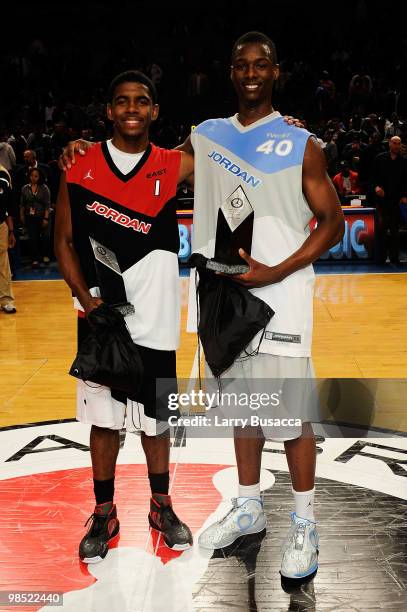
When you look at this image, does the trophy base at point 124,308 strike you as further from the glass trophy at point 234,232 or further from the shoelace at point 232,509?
the shoelace at point 232,509

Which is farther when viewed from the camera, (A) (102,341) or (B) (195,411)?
(B) (195,411)

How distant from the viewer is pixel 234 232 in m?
3.15

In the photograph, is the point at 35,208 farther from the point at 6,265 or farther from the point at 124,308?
the point at 124,308

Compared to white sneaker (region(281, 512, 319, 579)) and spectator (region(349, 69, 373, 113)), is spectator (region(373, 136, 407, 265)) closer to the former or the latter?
spectator (region(349, 69, 373, 113))

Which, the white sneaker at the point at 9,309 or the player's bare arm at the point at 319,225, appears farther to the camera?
the white sneaker at the point at 9,309

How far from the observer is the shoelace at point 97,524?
131 inches

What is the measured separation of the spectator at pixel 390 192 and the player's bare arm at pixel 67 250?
7720 mm

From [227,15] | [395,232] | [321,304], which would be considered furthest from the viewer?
[227,15]

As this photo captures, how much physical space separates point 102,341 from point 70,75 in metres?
15.6

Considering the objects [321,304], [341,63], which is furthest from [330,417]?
[341,63]

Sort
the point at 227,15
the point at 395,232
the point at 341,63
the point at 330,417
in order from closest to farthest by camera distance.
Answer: the point at 330,417
the point at 395,232
the point at 341,63
the point at 227,15

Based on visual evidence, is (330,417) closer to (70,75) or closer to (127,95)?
(127,95)

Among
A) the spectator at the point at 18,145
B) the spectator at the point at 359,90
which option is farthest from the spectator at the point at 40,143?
the spectator at the point at 359,90

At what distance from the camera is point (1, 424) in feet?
16.3
